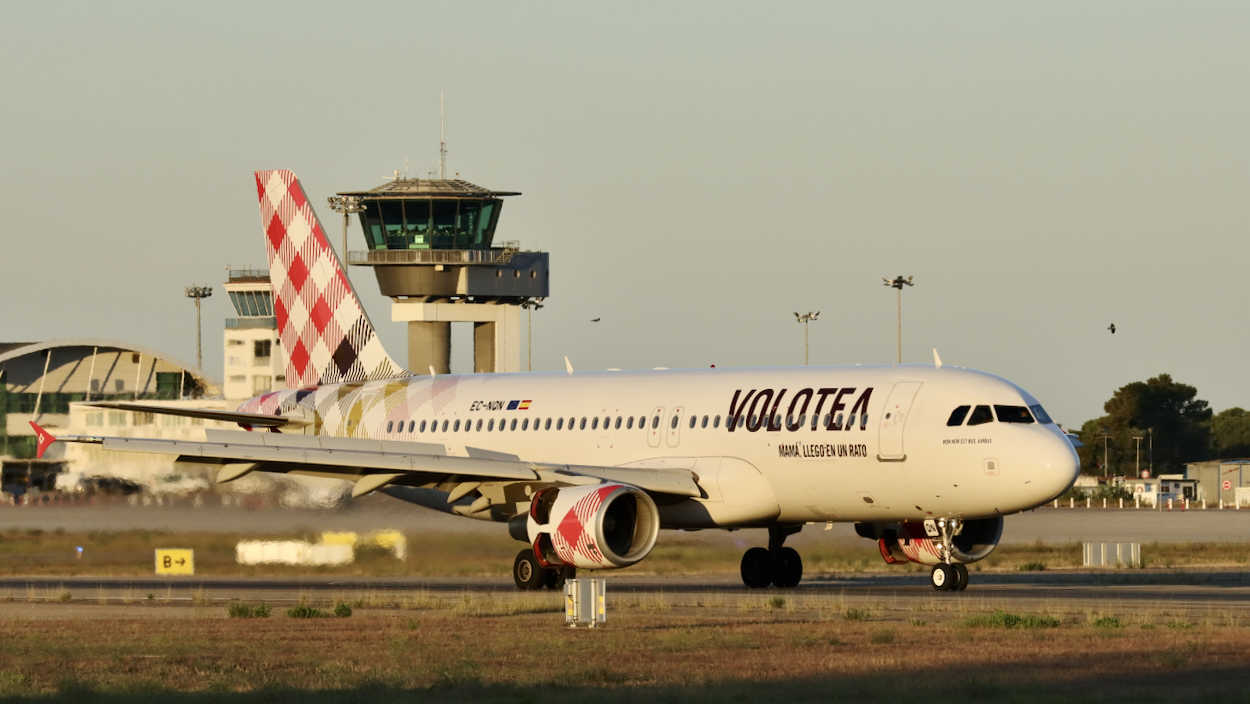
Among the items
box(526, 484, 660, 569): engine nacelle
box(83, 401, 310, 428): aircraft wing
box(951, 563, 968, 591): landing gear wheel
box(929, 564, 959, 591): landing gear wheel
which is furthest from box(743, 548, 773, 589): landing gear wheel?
box(83, 401, 310, 428): aircraft wing

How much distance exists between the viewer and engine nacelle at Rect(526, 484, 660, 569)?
3300 cm

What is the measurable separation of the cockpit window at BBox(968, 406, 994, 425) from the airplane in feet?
0.12

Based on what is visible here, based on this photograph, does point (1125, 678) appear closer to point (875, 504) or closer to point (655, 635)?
point (655, 635)

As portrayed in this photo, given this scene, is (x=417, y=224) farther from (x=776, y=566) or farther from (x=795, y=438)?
(x=795, y=438)

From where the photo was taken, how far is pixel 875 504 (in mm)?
33812

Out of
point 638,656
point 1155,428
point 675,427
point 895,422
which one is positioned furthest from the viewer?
point 1155,428

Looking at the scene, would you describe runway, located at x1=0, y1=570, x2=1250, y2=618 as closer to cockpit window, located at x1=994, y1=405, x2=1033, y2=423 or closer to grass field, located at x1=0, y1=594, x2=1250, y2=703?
grass field, located at x1=0, y1=594, x2=1250, y2=703

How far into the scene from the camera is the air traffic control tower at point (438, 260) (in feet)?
325

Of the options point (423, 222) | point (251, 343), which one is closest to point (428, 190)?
point (423, 222)

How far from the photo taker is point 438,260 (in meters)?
99.6

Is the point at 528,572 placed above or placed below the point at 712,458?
below

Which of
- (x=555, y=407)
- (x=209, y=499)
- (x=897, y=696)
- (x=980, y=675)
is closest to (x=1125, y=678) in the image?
(x=980, y=675)

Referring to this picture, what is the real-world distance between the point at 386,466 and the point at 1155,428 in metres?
125

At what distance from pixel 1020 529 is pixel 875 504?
3514 cm
